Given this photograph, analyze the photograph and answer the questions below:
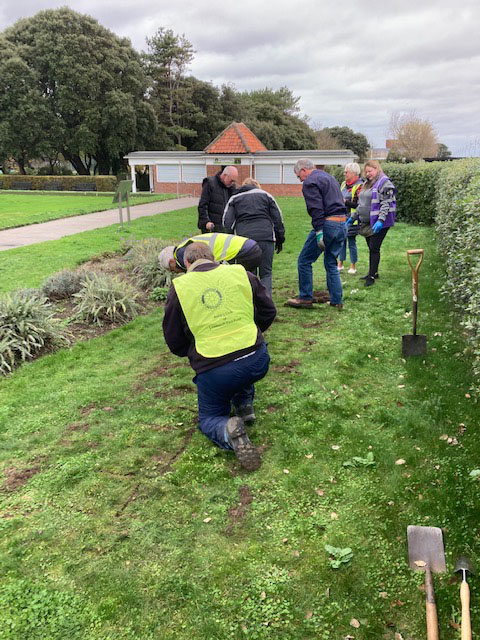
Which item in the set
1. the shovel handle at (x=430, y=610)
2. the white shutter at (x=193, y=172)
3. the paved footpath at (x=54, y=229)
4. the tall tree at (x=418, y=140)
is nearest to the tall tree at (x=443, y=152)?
the tall tree at (x=418, y=140)

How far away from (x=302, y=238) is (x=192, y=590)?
11.2 metres

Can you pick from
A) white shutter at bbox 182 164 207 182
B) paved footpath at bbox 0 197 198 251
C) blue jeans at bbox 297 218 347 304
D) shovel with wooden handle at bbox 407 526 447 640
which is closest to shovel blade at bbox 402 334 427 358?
blue jeans at bbox 297 218 347 304

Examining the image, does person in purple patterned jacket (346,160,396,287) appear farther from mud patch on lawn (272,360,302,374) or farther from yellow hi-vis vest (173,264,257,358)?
yellow hi-vis vest (173,264,257,358)

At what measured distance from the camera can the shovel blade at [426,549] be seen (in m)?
2.53

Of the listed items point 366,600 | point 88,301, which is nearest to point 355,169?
point 88,301

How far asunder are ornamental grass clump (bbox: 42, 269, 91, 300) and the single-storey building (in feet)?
78.6

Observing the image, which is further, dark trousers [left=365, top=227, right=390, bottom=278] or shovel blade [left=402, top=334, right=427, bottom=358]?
dark trousers [left=365, top=227, right=390, bottom=278]

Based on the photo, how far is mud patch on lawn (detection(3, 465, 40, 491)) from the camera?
3305mm

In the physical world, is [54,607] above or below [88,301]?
below

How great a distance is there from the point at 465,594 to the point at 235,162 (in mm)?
31624

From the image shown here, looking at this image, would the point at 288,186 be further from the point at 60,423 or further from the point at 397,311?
the point at 60,423

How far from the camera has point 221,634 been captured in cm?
227

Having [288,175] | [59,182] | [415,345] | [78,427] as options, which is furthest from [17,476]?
[59,182]

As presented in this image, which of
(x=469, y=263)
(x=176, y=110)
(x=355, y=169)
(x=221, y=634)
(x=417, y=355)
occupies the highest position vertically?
(x=176, y=110)
